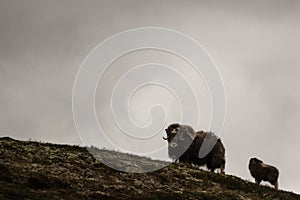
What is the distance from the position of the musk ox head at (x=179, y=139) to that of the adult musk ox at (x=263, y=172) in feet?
18.7

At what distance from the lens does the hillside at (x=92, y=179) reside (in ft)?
89.1

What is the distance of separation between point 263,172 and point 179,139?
7.42m

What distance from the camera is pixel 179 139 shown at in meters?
43.2

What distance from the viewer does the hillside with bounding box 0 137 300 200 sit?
27.2 meters

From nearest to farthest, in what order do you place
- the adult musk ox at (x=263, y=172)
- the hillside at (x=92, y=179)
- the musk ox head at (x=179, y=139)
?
the hillside at (x=92, y=179), the adult musk ox at (x=263, y=172), the musk ox head at (x=179, y=139)

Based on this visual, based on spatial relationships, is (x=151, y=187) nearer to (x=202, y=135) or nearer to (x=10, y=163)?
(x=10, y=163)

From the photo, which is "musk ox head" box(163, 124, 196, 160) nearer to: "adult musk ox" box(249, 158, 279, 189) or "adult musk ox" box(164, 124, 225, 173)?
Answer: "adult musk ox" box(164, 124, 225, 173)

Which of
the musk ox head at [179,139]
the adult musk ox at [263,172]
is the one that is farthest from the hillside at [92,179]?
the adult musk ox at [263,172]

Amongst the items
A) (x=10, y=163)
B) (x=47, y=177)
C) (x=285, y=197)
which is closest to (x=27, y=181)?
(x=47, y=177)

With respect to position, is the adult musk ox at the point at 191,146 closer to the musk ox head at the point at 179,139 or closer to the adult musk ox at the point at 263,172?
the musk ox head at the point at 179,139

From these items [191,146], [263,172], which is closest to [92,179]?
[191,146]

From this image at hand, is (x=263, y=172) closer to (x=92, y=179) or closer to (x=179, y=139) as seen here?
(x=179, y=139)

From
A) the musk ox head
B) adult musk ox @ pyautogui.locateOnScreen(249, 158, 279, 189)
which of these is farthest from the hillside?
adult musk ox @ pyautogui.locateOnScreen(249, 158, 279, 189)

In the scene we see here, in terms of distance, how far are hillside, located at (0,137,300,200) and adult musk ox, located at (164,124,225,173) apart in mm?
4730
